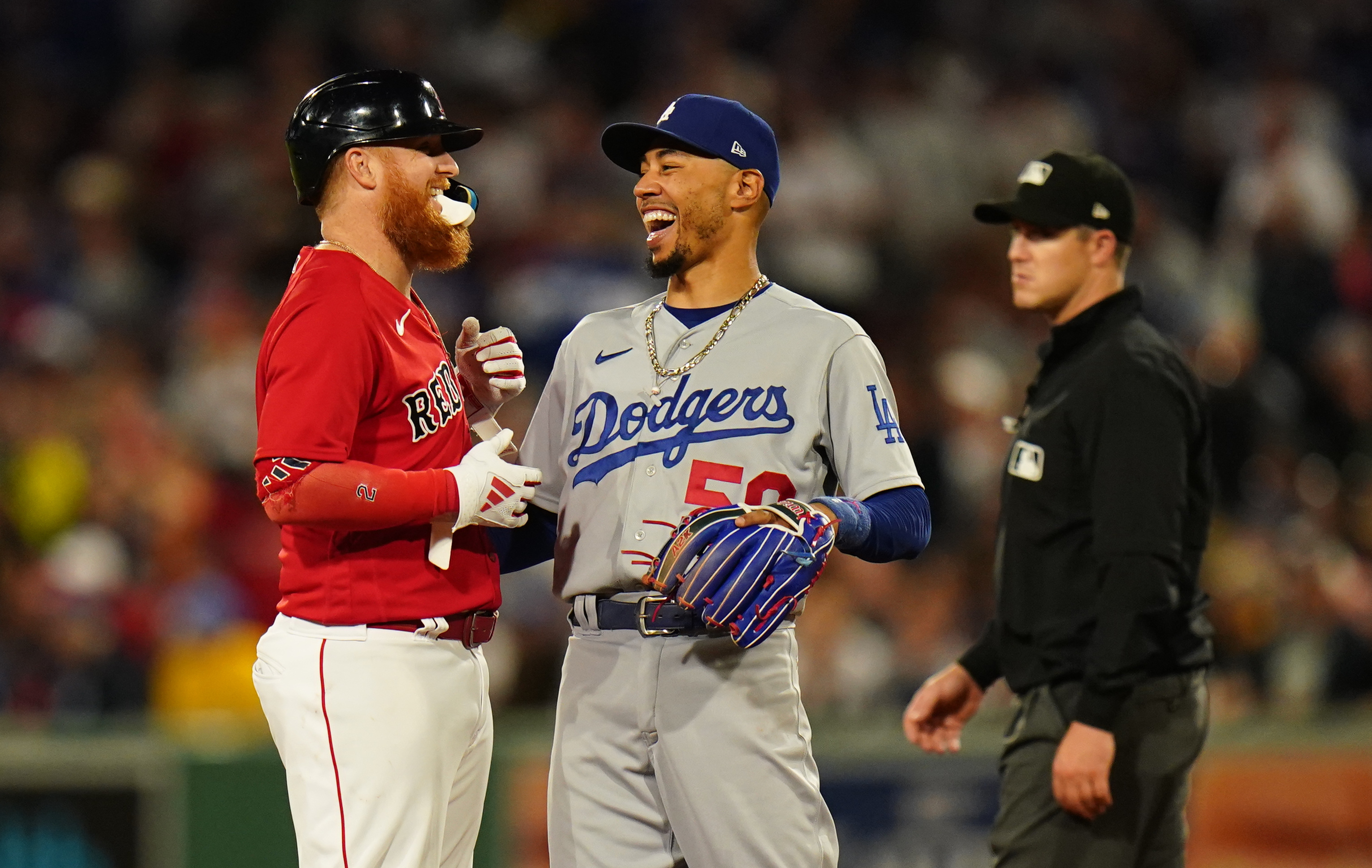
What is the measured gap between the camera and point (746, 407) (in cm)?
360

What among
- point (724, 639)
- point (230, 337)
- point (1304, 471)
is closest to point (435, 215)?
point (724, 639)

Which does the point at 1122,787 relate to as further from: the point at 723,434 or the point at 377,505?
the point at 377,505

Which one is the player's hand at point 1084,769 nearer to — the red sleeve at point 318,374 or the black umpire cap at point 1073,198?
the black umpire cap at point 1073,198

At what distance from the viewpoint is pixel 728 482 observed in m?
3.57

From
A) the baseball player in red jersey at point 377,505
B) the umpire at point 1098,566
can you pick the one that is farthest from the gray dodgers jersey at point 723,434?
the umpire at point 1098,566

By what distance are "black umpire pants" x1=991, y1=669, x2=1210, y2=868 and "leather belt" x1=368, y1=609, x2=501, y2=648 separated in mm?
1285

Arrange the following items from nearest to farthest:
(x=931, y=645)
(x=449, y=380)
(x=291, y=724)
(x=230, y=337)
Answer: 1. (x=291, y=724)
2. (x=449, y=380)
3. (x=931, y=645)
4. (x=230, y=337)

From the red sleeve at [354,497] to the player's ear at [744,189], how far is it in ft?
3.10

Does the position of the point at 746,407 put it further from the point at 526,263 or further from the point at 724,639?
the point at 526,263

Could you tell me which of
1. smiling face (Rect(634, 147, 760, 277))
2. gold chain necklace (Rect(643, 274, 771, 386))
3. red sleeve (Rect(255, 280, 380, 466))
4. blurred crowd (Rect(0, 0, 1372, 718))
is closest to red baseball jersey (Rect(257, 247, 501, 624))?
red sleeve (Rect(255, 280, 380, 466))

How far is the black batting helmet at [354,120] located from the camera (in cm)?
356

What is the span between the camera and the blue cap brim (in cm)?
366

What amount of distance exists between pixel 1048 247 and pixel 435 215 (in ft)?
4.95

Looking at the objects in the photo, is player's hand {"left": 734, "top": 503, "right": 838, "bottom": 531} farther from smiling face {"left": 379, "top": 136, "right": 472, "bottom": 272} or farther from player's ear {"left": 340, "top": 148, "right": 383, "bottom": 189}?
player's ear {"left": 340, "top": 148, "right": 383, "bottom": 189}
